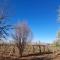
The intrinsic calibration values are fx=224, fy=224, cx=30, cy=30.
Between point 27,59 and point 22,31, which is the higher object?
point 22,31

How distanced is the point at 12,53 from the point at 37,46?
22.0 feet

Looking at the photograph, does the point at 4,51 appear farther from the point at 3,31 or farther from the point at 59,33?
the point at 59,33

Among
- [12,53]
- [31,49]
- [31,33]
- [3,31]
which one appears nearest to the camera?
[3,31]

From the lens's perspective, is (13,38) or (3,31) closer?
(3,31)

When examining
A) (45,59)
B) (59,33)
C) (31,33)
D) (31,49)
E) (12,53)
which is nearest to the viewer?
(59,33)

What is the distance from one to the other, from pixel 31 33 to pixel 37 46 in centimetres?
398

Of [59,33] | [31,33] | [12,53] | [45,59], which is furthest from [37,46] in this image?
[59,33]

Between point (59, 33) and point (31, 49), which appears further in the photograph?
point (31, 49)

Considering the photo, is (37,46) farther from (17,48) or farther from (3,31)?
(3,31)

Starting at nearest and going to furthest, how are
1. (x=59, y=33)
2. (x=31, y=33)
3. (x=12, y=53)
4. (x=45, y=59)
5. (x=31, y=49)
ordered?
(x=59, y=33), (x=45, y=59), (x=12, y=53), (x=31, y=33), (x=31, y=49)

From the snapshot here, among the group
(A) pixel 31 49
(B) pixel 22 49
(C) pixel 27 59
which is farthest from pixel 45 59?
(A) pixel 31 49

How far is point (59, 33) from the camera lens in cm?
Answer: 1027

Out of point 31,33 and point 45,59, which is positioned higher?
point 31,33

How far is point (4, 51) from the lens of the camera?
33688 mm
